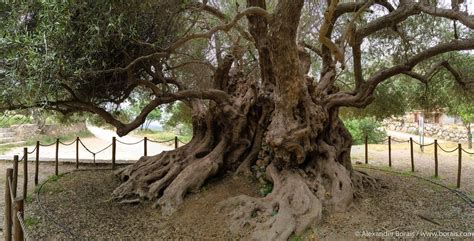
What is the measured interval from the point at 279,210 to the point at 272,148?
1.17m

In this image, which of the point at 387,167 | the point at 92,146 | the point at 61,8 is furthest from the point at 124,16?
the point at 92,146

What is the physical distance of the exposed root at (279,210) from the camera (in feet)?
15.1

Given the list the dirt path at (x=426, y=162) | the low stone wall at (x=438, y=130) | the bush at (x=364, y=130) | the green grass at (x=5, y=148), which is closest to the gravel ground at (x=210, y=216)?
the dirt path at (x=426, y=162)

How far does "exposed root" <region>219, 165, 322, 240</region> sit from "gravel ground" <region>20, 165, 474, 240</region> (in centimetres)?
17

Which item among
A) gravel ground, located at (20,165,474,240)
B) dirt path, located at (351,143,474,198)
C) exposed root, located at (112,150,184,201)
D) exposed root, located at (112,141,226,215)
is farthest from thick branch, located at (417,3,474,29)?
exposed root, located at (112,150,184,201)

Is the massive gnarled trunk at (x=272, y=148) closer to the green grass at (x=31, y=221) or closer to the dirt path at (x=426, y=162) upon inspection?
the green grass at (x=31, y=221)

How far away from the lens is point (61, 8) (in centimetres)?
394

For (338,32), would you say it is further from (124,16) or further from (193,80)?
(124,16)

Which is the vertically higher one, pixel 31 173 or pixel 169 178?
pixel 169 178

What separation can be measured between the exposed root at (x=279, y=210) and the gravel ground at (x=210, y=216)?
17 centimetres

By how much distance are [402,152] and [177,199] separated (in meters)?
10.7

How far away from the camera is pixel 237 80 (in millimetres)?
7379

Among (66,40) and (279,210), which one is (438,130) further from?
(66,40)

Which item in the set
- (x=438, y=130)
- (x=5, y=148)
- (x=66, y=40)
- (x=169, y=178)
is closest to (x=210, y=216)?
(x=169, y=178)
